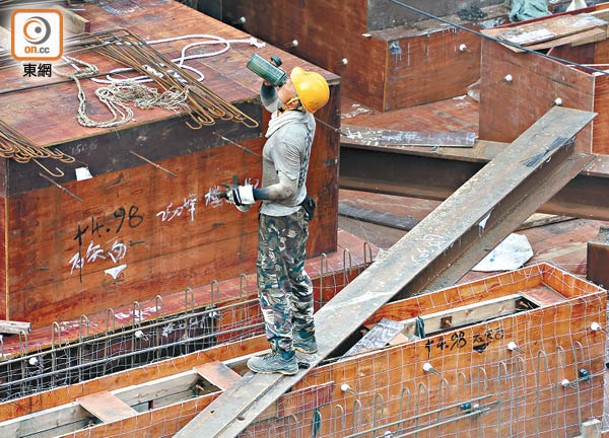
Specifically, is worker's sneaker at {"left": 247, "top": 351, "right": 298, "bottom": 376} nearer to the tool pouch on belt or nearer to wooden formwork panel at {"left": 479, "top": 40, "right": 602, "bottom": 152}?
the tool pouch on belt

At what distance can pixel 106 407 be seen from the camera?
12.3 meters

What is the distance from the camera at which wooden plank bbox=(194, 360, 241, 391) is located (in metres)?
12.6

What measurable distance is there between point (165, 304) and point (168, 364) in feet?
6.22

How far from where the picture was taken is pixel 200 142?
1441 centimetres

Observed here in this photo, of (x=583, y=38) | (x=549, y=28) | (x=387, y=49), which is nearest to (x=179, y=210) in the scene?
(x=549, y=28)

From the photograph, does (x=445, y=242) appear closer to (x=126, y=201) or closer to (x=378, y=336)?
(x=378, y=336)

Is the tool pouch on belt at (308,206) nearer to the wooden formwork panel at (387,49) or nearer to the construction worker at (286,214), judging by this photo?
the construction worker at (286,214)

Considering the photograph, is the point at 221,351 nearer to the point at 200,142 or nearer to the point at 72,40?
the point at 200,142

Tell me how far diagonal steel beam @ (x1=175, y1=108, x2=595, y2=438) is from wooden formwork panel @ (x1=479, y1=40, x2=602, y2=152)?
21 centimetres

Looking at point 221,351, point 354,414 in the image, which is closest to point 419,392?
point 354,414

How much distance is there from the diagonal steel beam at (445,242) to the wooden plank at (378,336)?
0.14m

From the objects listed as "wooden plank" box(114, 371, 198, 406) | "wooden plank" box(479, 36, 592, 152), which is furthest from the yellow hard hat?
"wooden plank" box(479, 36, 592, 152)

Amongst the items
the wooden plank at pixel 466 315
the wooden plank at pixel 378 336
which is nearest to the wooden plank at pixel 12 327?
the wooden plank at pixel 378 336

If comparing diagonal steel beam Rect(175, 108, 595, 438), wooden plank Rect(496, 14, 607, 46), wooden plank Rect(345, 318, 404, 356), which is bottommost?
wooden plank Rect(345, 318, 404, 356)
